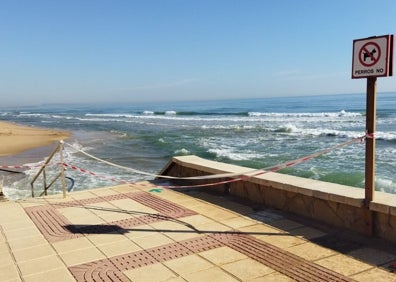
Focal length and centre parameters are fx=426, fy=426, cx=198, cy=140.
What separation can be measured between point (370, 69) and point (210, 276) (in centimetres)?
293

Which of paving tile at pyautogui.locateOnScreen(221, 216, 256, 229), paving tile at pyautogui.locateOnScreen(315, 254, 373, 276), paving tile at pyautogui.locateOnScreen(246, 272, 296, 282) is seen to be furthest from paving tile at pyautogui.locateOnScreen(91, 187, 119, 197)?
paving tile at pyautogui.locateOnScreen(315, 254, 373, 276)

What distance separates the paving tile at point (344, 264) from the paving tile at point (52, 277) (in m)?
2.61

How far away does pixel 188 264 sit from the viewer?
457cm

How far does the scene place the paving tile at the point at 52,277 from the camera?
4305 millimetres

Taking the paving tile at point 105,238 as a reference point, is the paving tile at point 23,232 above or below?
below

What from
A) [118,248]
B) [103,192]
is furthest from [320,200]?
[103,192]

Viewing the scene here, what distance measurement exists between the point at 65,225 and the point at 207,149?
1535 cm

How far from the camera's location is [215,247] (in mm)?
5043

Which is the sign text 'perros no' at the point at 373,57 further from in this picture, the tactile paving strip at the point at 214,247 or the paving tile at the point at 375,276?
the tactile paving strip at the point at 214,247

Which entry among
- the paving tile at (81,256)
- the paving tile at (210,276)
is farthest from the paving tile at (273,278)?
the paving tile at (81,256)

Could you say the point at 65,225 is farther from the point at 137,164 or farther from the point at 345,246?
the point at 137,164

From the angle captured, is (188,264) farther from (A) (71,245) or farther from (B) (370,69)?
(B) (370,69)

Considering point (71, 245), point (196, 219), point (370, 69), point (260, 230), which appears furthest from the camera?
point (196, 219)

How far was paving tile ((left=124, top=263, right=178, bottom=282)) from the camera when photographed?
4.25 m
